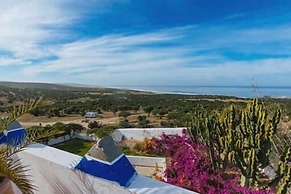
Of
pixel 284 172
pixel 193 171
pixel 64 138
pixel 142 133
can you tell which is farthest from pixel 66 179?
pixel 64 138

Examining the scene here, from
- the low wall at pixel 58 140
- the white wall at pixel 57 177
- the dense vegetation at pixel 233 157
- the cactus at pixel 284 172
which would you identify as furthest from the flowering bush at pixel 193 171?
the low wall at pixel 58 140

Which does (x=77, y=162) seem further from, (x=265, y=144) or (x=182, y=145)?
(x=182, y=145)

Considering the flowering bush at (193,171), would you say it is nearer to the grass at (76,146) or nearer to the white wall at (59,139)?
the grass at (76,146)

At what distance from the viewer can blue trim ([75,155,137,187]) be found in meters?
3.66

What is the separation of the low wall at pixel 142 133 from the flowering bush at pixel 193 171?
58 centimetres

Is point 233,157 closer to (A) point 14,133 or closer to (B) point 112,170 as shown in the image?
(B) point 112,170

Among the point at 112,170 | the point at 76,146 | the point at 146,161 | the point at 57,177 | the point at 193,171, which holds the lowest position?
the point at 76,146

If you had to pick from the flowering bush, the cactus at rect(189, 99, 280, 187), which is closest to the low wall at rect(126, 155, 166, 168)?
the flowering bush

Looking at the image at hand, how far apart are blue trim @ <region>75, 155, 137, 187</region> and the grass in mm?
5126

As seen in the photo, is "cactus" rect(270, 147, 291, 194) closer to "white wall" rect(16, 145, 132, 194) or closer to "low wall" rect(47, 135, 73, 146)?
"white wall" rect(16, 145, 132, 194)

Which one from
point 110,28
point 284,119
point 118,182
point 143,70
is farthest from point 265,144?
point 143,70

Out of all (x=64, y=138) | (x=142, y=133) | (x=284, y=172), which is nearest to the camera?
(x=284, y=172)

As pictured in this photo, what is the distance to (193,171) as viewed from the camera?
6168 millimetres

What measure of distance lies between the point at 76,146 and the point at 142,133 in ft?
7.62
